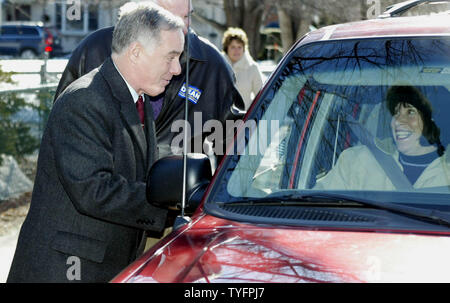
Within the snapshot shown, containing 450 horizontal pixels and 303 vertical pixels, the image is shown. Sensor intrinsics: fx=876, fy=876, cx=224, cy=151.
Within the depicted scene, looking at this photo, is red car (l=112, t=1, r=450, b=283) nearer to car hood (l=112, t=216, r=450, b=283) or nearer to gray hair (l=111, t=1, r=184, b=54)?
car hood (l=112, t=216, r=450, b=283)

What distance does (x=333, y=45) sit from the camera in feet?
11.5

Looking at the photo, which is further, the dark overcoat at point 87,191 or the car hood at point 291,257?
the dark overcoat at point 87,191

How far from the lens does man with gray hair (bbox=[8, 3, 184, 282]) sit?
3.36 metres

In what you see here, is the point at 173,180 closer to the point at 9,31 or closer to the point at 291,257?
the point at 291,257

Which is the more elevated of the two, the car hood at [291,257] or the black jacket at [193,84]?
the black jacket at [193,84]

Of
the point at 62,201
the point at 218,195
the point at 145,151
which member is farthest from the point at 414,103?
the point at 62,201

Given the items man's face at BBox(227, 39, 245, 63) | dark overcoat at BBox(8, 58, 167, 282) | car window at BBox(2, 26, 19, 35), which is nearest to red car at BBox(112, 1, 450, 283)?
dark overcoat at BBox(8, 58, 167, 282)

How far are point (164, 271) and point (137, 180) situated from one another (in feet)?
3.62

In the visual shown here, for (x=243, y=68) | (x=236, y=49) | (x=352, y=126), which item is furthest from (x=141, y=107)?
(x=236, y=49)

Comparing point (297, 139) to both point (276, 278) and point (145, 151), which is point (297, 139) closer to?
point (145, 151)

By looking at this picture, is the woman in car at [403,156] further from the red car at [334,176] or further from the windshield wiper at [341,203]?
the windshield wiper at [341,203]

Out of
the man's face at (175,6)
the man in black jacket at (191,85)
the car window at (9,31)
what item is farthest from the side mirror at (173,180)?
the car window at (9,31)

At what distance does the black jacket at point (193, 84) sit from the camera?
15.8ft

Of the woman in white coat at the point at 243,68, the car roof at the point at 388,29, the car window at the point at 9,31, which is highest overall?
the car roof at the point at 388,29
